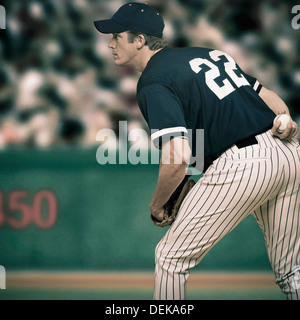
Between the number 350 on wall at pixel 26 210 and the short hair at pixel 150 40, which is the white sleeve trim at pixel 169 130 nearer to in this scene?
the short hair at pixel 150 40

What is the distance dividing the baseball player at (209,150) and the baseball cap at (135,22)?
125mm

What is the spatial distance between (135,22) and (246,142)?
0.61 m

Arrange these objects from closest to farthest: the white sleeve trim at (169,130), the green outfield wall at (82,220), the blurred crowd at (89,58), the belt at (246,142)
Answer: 1. the white sleeve trim at (169,130)
2. the belt at (246,142)
3. the green outfield wall at (82,220)
4. the blurred crowd at (89,58)

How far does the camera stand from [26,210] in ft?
11.2

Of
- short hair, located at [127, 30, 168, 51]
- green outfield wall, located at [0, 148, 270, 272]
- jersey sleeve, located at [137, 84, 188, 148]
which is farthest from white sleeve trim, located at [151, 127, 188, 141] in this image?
green outfield wall, located at [0, 148, 270, 272]

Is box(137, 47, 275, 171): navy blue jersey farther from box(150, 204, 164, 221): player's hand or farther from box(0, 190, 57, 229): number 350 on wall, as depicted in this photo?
box(0, 190, 57, 229): number 350 on wall

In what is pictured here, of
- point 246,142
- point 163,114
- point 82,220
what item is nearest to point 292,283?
point 246,142

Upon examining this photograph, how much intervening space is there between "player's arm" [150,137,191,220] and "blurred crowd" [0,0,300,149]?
1878mm

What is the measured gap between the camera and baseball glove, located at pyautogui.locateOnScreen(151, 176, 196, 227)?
1879mm

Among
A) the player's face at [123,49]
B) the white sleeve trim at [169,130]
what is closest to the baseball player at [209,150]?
the white sleeve trim at [169,130]

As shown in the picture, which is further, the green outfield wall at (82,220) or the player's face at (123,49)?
the green outfield wall at (82,220)

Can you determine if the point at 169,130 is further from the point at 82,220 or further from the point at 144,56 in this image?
the point at 82,220

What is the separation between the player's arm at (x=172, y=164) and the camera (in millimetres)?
1677

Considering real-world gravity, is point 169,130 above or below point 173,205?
above
